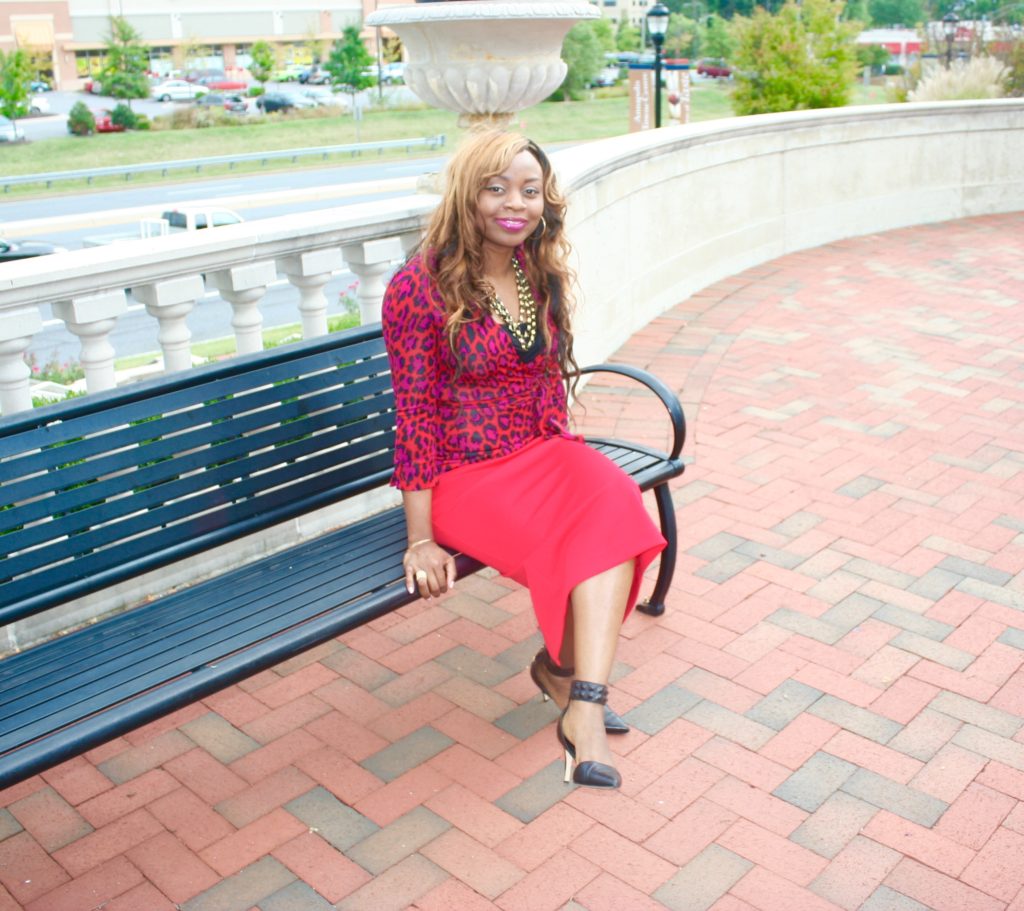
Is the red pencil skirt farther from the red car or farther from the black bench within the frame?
the red car

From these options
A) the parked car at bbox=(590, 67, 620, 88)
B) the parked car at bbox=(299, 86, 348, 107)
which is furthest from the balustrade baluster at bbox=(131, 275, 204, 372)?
the parked car at bbox=(590, 67, 620, 88)

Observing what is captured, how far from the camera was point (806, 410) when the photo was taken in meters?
5.71

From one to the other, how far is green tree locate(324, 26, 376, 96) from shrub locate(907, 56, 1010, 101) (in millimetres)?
41585

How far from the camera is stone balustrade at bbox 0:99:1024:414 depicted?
11.1 ft

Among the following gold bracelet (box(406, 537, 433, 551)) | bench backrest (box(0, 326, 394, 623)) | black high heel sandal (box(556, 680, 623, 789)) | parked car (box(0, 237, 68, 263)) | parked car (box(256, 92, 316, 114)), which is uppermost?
parked car (box(256, 92, 316, 114))

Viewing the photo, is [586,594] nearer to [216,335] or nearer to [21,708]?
[21,708]

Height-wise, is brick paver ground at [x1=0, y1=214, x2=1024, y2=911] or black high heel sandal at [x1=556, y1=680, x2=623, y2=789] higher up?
black high heel sandal at [x1=556, y1=680, x2=623, y2=789]

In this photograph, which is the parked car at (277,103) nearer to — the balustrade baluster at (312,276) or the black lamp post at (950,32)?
the black lamp post at (950,32)

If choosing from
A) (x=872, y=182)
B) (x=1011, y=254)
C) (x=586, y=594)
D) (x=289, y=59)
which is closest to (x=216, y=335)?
(x=872, y=182)

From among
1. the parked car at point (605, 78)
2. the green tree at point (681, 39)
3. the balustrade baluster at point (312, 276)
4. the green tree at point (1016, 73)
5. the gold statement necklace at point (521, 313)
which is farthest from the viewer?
the green tree at point (681, 39)

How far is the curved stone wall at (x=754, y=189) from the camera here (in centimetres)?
619

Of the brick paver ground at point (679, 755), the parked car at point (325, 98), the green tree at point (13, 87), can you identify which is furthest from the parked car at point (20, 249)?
the parked car at point (325, 98)

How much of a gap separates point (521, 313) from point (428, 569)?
0.78m

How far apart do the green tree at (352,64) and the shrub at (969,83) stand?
41.6 m
